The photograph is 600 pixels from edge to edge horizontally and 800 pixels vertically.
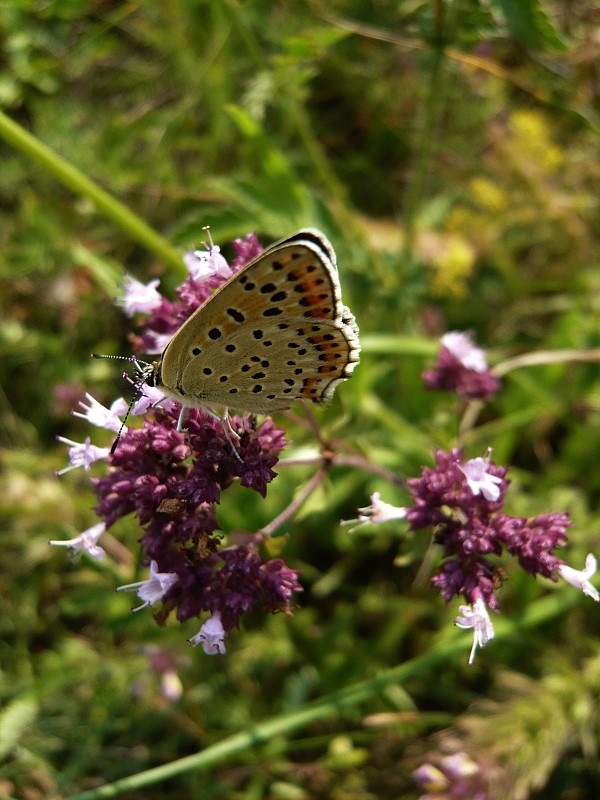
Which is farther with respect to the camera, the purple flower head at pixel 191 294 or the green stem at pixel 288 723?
the green stem at pixel 288 723

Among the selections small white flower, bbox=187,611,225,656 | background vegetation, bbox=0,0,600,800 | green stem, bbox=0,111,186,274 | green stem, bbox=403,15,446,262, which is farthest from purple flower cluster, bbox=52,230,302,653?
green stem, bbox=403,15,446,262

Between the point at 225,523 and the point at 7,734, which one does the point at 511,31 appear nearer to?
the point at 225,523

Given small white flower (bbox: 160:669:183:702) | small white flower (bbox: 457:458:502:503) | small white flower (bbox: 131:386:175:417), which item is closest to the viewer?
small white flower (bbox: 457:458:502:503)

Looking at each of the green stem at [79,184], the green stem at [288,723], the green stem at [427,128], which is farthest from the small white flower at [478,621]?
the green stem at [427,128]

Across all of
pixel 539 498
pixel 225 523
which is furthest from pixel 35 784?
pixel 539 498

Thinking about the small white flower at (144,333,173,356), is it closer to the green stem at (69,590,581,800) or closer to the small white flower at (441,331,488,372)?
the small white flower at (441,331,488,372)

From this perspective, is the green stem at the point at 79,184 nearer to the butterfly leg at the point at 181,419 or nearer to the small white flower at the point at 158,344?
the small white flower at the point at 158,344
